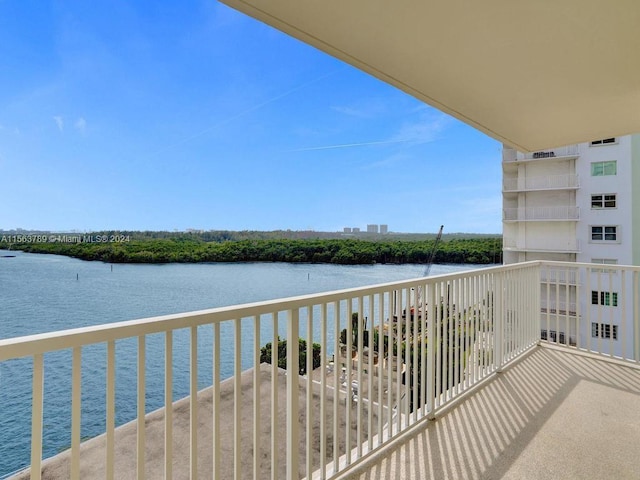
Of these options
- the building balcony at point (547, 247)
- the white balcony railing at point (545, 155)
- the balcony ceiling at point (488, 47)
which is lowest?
the building balcony at point (547, 247)

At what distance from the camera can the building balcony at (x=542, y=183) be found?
604 inches

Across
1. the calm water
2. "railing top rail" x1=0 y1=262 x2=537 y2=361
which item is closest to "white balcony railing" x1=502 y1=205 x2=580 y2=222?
the calm water

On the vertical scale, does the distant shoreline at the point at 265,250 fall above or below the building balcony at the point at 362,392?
above

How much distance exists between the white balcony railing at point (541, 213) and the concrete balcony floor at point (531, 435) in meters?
15.0

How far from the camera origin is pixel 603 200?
1477 centimetres

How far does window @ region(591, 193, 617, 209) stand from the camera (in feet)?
48.0

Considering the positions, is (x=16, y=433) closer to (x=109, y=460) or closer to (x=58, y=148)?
(x=109, y=460)

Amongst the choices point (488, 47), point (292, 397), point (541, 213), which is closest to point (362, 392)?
point (292, 397)

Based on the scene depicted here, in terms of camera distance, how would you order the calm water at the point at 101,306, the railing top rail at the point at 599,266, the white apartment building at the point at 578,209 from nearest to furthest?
the calm water at the point at 101,306
the railing top rail at the point at 599,266
the white apartment building at the point at 578,209

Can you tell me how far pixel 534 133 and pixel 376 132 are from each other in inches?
895

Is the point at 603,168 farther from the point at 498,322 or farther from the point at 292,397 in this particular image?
the point at 292,397

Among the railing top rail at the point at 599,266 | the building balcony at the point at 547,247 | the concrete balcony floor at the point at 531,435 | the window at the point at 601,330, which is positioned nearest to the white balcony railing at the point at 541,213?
the building balcony at the point at 547,247

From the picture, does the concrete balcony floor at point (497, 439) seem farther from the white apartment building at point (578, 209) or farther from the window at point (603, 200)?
the window at point (603, 200)

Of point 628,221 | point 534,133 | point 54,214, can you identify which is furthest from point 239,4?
point 628,221
